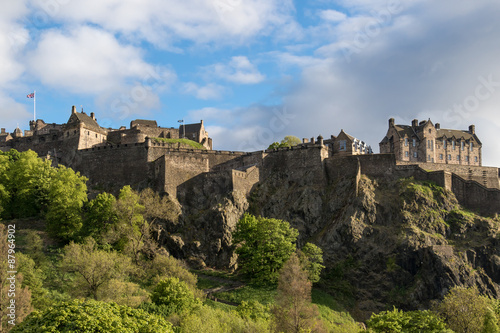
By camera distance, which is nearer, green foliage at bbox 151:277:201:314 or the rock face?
green foliage at bbox 151:277:201:314

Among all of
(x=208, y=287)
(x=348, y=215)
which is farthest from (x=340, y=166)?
(x=208, y=287)

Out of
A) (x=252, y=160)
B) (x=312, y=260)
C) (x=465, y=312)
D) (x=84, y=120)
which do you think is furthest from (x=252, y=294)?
(x=84, y=120)

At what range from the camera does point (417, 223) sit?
68.6m

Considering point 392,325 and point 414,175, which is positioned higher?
point 414,175

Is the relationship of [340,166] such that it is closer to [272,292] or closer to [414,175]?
[414,175]

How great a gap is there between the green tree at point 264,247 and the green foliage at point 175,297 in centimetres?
1365

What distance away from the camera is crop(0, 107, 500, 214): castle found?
243ft

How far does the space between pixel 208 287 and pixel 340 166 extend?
86.6 feet

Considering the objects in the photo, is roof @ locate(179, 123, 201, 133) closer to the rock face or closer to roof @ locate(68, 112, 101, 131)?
roof @ locate(68, 112, 101, 131)

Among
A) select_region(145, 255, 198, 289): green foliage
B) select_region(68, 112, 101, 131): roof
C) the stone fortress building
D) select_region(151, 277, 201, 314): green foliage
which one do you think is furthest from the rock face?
select_region(68, 112, 101, 131): roof

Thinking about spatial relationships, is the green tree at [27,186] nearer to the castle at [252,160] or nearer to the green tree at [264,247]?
the castle at [252,160]

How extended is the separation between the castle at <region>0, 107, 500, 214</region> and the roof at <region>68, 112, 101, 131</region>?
0.18 metres

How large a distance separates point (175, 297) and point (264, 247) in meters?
Result: 16.9

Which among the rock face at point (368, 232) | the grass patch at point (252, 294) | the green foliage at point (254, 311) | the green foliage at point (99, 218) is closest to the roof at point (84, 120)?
the rock face at point (368, 232)
